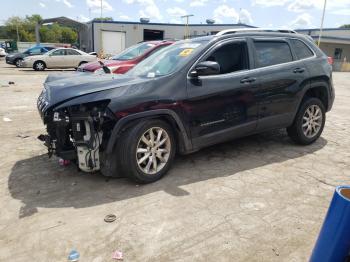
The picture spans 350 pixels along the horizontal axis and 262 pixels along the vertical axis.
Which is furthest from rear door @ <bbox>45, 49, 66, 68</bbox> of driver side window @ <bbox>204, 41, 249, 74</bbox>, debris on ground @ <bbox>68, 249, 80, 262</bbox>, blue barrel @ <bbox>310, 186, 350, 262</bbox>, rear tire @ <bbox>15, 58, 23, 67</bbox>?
blue barrel @ <bbox>310, 186, 350, 262</bbox>

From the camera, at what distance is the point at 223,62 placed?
15.5ft

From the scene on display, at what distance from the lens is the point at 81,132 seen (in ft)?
12.5

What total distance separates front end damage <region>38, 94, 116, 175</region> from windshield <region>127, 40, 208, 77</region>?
1019mm

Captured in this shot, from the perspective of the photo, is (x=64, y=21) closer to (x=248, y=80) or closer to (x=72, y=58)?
(x=72, y=58)

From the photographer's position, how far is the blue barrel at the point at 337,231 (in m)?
1.95

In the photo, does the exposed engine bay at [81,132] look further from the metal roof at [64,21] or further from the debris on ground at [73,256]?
the metal roof at [64,21]

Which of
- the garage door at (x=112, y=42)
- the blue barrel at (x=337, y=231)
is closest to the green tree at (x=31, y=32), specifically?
the garage door at (x=112, y=42)

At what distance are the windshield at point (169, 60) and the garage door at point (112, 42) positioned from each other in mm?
32453

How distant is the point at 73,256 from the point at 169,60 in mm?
2872

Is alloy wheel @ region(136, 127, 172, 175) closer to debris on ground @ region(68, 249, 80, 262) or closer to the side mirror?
the side mirror

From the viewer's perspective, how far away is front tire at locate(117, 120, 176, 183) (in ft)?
12.6

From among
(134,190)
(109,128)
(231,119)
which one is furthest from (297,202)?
(109,128)

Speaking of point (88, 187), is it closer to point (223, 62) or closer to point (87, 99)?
point (87, 99)

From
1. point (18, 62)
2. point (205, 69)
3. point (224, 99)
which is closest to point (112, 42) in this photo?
point (18, 62)
